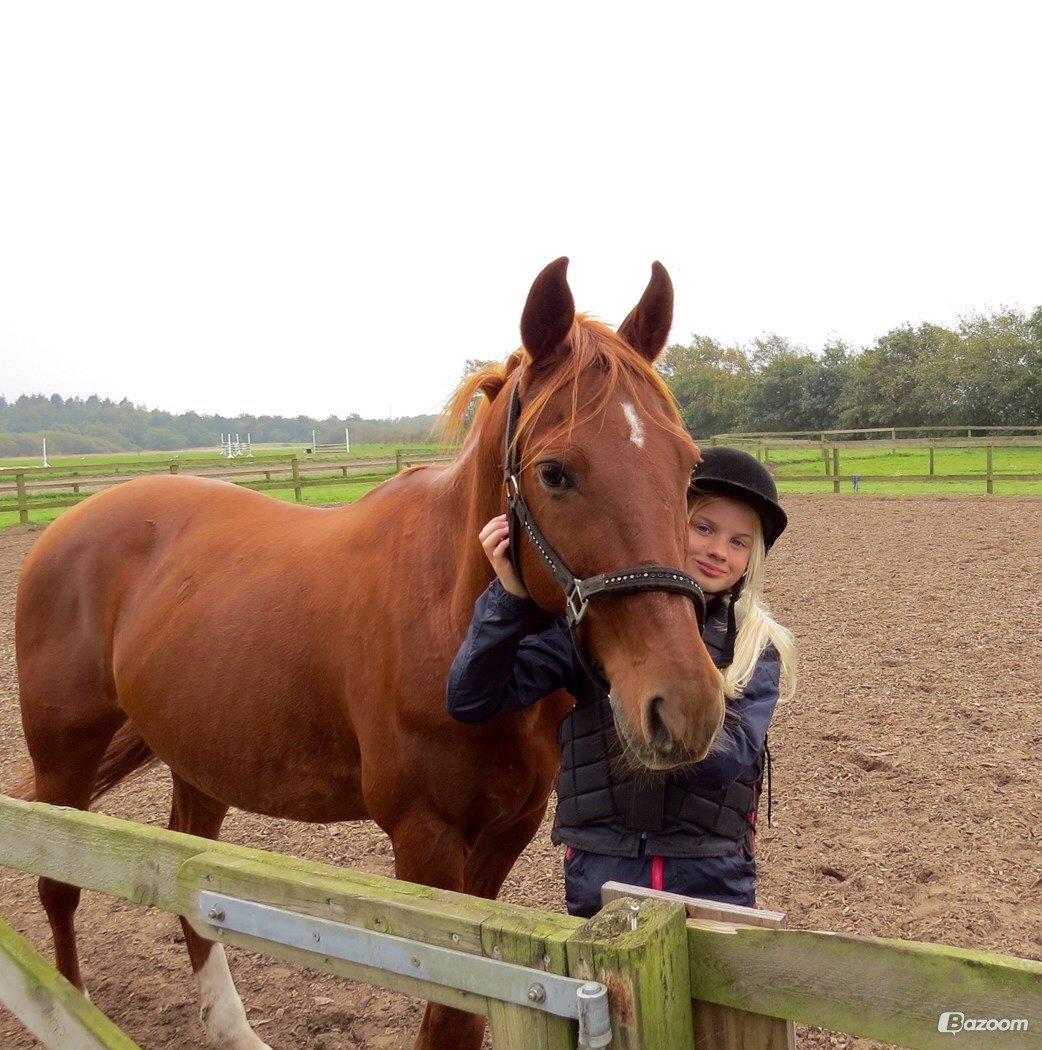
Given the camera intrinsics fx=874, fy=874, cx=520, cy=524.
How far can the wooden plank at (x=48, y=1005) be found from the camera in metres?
1.69

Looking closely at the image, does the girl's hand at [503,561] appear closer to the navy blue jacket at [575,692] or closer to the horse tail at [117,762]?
the navy blue jacket at [575,692]

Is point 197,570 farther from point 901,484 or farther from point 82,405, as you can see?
point 82,405

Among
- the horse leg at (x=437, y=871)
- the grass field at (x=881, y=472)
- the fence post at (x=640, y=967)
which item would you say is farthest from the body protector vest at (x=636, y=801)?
the grass field at (x=881, y=472)

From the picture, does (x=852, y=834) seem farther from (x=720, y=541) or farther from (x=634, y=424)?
(x=634, y=424)

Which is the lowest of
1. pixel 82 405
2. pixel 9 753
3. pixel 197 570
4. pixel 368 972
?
pixel 9 753

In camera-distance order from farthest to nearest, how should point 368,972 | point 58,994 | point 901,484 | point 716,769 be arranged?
point 901,484 → point 716,769 → point 58,994 → point 368,972

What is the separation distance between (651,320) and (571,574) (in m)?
0.77

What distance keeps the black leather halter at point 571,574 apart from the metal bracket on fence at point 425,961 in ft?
2.36

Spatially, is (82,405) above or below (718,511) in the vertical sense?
above

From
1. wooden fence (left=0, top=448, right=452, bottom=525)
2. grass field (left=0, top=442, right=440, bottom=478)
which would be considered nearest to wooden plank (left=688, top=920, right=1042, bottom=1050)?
grass field (left=0, top=442, right=440, bottom=478)

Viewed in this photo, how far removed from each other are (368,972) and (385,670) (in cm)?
114

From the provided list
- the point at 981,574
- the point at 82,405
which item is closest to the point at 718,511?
the point at 981,574

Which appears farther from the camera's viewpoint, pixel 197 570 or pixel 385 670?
pixel 197 570

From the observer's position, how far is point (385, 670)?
2400 mm
